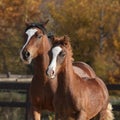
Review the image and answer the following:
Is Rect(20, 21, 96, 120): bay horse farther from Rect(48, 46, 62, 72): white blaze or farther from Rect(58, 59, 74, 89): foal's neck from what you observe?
Rect(48, 46, 62, 72): white blaze

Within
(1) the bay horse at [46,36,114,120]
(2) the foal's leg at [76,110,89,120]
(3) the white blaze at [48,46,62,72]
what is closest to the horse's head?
(1) the bay horse at [46,36,114,120]

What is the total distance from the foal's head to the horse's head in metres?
0.76

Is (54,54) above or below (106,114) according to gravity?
above

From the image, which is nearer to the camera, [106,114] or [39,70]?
[39,70]

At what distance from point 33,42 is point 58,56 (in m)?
1.13

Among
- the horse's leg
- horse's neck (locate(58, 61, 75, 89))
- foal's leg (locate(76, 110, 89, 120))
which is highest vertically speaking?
horse's neck (locate(58, 61, 75, 89))

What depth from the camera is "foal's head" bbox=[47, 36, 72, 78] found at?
6285 millimetres

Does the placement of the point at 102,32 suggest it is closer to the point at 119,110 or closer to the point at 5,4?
the point at 5,4

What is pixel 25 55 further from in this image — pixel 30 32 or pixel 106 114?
pixel 106 114

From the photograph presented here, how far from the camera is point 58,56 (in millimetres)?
6410

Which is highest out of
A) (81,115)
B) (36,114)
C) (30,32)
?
(30,32)

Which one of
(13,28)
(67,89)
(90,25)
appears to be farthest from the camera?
(13,28)

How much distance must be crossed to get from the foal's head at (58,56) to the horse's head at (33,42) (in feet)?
2.50

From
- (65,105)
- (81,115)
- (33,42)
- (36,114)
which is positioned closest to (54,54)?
(65,105)
